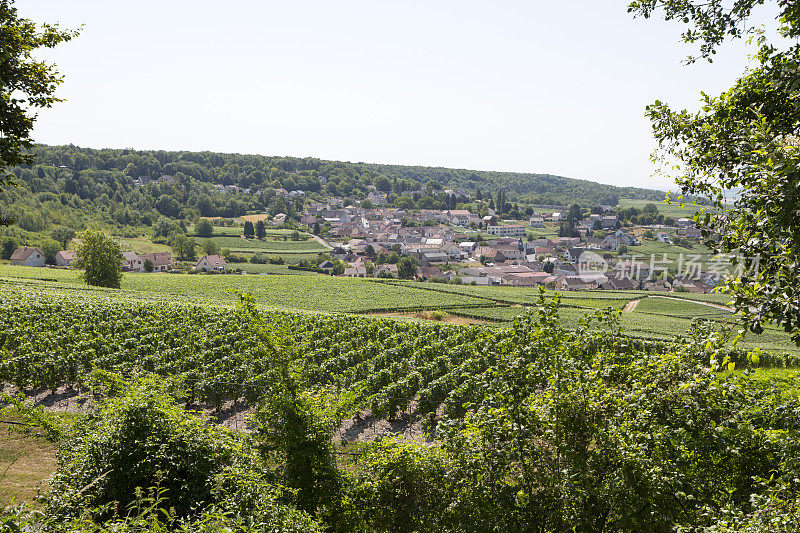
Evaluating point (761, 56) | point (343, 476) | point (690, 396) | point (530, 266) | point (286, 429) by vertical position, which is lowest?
point (530, 266)

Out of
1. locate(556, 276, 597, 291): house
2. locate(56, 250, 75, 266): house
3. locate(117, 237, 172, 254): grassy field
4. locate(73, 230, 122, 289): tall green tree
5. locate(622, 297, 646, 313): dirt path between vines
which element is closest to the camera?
locate(73, 230, 122, 289): tall green tree

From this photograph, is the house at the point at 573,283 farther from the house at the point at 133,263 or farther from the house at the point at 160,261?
the house at the point at 133,263

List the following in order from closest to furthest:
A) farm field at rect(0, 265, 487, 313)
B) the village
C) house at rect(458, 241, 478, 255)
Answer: farm field at rect(0, 265, 487, 313)
the village
house at rect(458, 241, 478, 255)

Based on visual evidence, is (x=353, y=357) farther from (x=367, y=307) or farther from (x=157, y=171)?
(x=157, y=171)

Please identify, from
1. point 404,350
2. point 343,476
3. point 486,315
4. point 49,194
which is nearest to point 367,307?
point 486,315

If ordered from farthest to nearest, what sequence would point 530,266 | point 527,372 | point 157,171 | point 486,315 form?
point 157,171
point 530,266
point 486,315
point 527,372

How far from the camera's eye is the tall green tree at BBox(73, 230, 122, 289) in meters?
51.5

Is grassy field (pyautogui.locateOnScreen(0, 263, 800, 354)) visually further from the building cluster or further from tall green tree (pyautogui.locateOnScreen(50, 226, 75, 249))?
tall green tree (pyautogui.locateOnScreen(50, 226, 75, 249))

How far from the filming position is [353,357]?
79.6 feet

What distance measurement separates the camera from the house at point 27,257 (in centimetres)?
8231

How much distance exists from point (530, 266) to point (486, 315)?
213 ft

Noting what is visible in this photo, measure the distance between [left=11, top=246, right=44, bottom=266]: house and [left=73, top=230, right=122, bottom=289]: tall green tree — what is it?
41527 millimetres

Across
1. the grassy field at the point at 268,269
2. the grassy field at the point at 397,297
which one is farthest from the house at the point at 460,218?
the grassy field at the point at 397,297

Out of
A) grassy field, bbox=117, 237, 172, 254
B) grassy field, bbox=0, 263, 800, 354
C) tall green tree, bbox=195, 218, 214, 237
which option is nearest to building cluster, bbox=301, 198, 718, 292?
grassy field, bbox=0, 263, 800, 354
